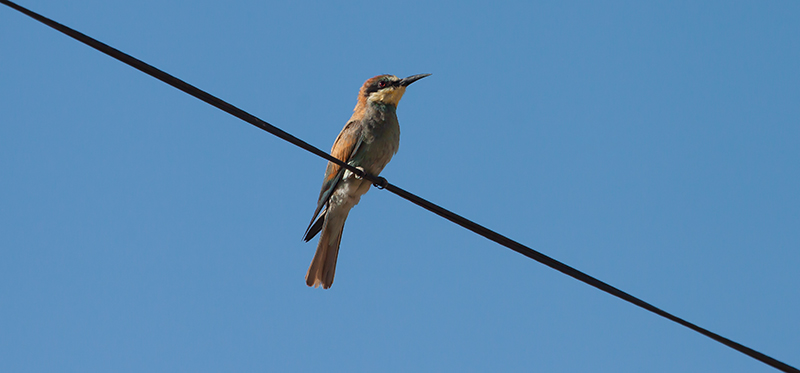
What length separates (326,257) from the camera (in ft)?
18.2

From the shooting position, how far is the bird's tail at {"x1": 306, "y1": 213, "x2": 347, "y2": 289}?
18.2ft

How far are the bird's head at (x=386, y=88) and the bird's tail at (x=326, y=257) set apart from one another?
0.95 m

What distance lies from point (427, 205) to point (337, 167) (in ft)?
7.75

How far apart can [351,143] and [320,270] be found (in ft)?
3.34

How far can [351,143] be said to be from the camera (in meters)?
5.37

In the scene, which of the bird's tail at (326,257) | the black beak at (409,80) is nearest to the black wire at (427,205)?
the bird's tail at (326,257)

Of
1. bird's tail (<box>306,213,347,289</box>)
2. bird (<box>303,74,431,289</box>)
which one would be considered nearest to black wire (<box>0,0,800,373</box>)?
bird (<box>303,74,431,289</box>)

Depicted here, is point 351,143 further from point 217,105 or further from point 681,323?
point 681,323

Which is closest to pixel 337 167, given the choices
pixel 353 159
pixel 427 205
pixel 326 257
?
pixel 353 159

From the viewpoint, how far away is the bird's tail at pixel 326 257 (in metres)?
5.54

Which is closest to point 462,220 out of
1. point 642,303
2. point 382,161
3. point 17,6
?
point 642,303

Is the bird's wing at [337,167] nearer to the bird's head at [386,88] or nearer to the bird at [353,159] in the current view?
the bird at [353,159]

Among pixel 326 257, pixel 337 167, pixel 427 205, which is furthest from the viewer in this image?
pixel 326 257

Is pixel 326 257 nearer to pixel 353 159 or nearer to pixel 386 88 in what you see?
pixel 353 159
